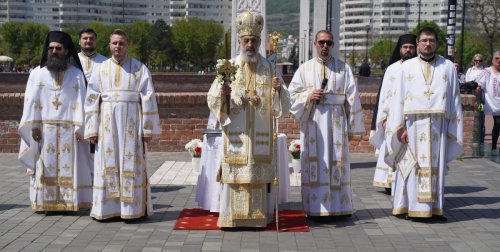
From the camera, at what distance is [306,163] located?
31.2 ft

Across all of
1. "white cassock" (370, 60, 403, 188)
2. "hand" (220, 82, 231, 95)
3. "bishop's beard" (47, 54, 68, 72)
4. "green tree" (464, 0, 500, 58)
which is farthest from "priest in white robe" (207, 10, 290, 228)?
"green tree" (464, 0, 500, 58)

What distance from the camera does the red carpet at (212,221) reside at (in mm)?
9125

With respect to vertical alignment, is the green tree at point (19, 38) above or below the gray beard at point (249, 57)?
above

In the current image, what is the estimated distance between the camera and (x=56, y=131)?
983cm

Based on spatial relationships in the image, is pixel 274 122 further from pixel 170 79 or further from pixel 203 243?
pixel 170 79

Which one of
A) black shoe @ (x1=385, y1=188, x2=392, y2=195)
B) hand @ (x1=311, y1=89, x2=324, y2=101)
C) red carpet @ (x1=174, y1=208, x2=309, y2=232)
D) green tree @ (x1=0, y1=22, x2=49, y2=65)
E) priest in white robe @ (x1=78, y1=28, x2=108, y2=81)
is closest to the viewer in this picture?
red carpet @ (x1=174, y1=208, x2=309, y2=232)

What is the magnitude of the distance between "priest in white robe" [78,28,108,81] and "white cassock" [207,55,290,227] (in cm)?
300

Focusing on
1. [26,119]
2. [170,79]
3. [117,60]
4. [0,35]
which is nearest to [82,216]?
[26,119]

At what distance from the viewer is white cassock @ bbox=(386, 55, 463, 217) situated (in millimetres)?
9352

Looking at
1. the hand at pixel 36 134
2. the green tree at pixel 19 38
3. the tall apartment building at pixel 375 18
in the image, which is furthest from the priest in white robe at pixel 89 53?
the tall apartment building at pixel 375 18

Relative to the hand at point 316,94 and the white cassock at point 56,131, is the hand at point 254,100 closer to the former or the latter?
the hand at point 316,94

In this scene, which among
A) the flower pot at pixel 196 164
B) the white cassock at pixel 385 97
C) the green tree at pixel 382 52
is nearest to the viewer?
the white cassock at pixel 385 97

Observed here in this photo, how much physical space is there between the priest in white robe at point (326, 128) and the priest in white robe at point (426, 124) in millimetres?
578

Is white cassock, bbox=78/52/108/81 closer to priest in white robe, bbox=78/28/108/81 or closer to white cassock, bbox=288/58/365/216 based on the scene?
priest in white robe, bbox=78/28/108/81
